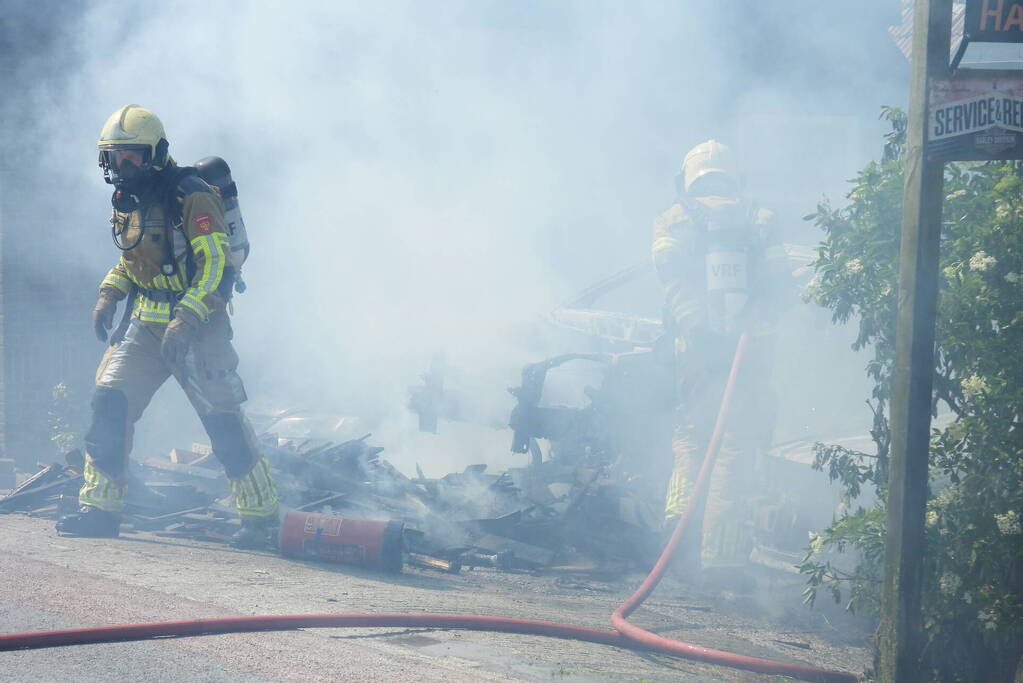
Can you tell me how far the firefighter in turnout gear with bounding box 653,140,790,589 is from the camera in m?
6.81

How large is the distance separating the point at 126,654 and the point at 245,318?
10.4m

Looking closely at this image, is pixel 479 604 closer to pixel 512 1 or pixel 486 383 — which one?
pixel 486 383

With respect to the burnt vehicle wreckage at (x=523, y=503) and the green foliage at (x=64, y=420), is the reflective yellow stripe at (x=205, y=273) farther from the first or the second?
the green foliage at (x=64, y=420)

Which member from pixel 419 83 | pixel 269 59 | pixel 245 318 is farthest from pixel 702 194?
pixel 419 83

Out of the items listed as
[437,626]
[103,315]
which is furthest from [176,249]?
[437,626]

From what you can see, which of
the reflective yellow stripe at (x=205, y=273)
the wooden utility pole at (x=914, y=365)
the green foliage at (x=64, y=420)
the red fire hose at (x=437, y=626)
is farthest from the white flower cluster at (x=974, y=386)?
the green foliage at (x=64, y=420)

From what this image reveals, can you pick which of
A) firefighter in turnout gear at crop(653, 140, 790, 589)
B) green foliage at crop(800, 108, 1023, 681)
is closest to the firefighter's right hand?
firefighter in turnout gear at crop(653, 140, 790, 589)

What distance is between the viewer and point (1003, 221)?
13.2 feet

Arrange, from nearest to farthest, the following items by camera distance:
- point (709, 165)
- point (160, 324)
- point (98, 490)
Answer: point (160, 324) → point (98, 490) → point (709, 165)

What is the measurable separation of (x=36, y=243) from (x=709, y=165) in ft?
22.8

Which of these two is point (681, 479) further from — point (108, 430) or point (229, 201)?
point (108, 430)

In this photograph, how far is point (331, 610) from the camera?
14.0 ft

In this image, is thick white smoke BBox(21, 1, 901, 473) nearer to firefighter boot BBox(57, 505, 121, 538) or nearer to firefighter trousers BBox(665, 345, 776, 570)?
firefighter trousers BBox(665, 345, 776, 570)

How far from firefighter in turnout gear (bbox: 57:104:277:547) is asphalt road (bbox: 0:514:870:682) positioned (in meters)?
0.33
